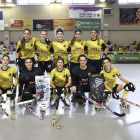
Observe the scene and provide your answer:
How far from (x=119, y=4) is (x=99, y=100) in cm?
1231

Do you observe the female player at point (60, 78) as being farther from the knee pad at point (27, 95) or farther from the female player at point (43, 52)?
the female player at point (43, 52)

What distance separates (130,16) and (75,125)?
12.7m

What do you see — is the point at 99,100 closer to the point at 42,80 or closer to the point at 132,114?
the point at 132,114

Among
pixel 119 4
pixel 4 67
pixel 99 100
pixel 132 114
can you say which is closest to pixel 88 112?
pixel 99 100

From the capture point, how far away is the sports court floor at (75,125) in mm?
2229

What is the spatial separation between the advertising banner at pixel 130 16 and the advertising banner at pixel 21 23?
7.20m

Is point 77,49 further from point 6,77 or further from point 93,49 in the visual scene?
point 6,77

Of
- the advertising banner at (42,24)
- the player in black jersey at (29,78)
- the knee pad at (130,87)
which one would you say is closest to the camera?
the knee pad at (130,87)

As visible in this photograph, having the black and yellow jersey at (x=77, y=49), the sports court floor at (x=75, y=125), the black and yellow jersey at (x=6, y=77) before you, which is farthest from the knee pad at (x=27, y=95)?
the black and yellow jersey at (x=77, y=49)

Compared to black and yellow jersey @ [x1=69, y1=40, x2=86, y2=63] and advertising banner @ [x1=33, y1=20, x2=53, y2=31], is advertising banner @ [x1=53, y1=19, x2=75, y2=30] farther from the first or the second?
black and yellow jersey @ [x1=69, y1=40, x2=86, y2=63]

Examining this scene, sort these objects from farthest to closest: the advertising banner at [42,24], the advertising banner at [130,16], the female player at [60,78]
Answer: the advertising banner at [42,24]
the advertising banner at [130,16]
the female player at [60,78]

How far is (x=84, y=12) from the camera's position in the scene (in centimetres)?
1333

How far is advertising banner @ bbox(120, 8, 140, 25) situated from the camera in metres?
13.3

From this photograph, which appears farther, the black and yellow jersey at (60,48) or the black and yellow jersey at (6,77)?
the black and yellow jersey at (60,48)
